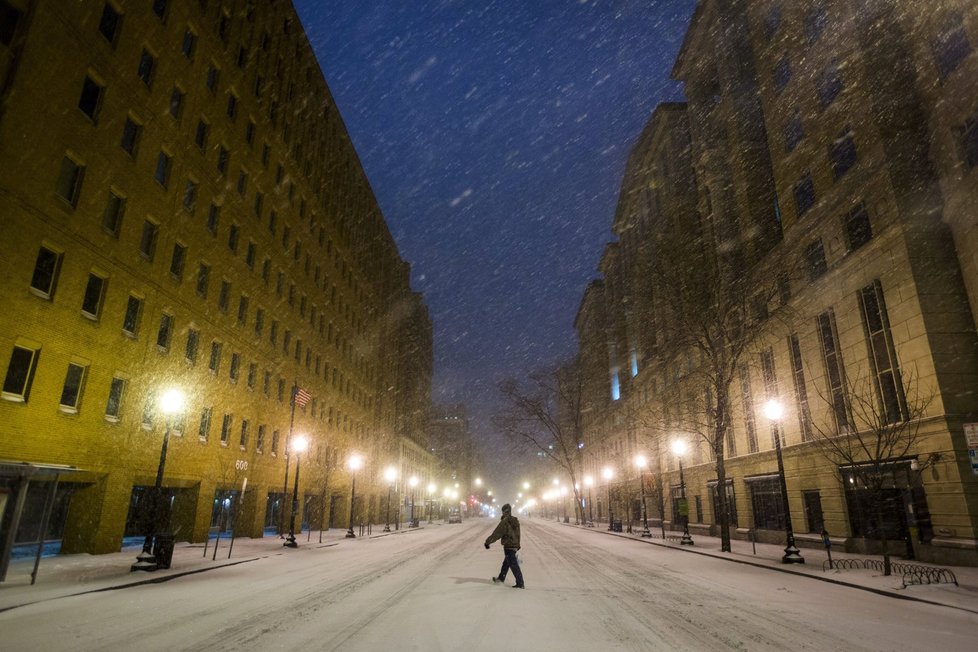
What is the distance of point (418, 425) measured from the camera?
101500 mm

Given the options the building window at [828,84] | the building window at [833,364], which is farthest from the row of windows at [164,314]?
the building window at [828,84]

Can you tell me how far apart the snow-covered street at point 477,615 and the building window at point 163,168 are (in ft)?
57.7

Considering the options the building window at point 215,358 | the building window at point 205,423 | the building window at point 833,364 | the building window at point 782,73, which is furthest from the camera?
the building window at point 782,73

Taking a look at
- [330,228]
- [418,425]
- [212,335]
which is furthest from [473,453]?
[212,335]

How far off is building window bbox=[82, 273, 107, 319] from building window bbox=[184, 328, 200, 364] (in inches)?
245

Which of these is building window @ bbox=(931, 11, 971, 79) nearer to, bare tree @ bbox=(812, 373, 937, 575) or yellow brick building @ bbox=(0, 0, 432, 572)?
bare tree @ bbox=(812, 373, 937, 575)

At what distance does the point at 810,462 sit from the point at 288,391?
106 feet

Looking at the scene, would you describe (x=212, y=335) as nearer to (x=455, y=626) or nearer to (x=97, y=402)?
(x=97, y=402)

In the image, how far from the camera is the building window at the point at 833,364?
2367 cm

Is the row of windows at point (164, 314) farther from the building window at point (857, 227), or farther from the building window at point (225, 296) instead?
the building window at point (857, 227)

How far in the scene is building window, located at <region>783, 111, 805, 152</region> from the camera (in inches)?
1111

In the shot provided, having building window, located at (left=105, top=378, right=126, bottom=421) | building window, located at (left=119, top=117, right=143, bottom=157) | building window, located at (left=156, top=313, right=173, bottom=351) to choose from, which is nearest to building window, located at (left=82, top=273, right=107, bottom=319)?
building window, located at (left=105, top=378, right=126, bottom=421)

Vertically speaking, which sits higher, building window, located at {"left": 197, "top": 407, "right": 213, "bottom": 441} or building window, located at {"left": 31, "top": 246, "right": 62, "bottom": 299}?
building window, located at {"left": 31, "top": 246, "right": 62, "bottom": 299}

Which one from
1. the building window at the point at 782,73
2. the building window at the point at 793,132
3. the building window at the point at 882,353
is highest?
Result: the building window at the point at 782,73
